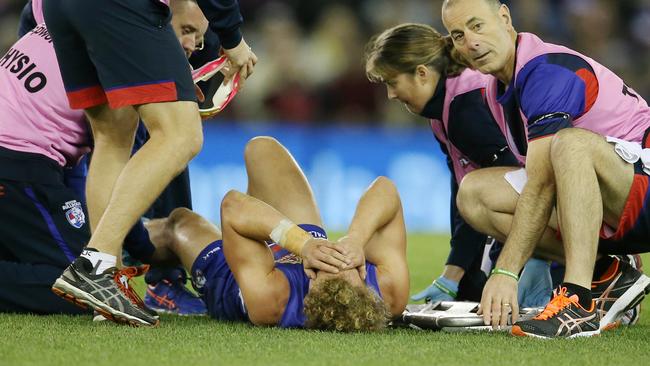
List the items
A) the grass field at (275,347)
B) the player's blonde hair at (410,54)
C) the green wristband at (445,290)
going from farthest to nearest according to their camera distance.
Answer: the player's blonde hair at (410,54), the green wristband at (445,290), the grass field at (275,347)

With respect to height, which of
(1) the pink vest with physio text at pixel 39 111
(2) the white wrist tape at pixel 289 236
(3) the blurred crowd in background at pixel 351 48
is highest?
(1) the pink vest with physio text at pixel 39 111

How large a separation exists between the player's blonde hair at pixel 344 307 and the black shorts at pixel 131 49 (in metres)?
0.98

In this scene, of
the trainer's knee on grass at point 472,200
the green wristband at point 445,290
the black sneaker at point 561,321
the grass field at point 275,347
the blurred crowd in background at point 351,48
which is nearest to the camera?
the grass field at point 275,347

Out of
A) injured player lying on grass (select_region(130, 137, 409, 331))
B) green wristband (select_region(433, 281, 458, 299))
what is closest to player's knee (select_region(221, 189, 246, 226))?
injured player lying on grass (select_region(130, 137, 409, 331))

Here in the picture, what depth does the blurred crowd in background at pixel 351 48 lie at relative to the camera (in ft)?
39.5

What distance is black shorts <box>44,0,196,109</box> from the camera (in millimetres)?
4391

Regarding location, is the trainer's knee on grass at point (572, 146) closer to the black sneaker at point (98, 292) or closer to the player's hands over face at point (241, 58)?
the player's hands over face at point (241, 58)

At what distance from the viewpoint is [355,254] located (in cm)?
432

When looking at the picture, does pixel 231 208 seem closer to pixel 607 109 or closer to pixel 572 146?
pixel 572 146

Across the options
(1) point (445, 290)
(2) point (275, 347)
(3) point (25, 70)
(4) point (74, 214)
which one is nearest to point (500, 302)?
(2) point (275, 347)

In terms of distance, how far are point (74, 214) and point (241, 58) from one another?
3.57ft

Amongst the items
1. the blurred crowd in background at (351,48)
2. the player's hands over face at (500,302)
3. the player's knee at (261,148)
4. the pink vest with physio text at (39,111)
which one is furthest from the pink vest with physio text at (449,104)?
the blurred crowd in background at (351,48)

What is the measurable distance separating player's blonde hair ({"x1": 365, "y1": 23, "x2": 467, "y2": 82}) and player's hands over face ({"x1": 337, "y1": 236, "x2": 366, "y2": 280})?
1.50 metres

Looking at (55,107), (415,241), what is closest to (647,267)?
(415,241)
